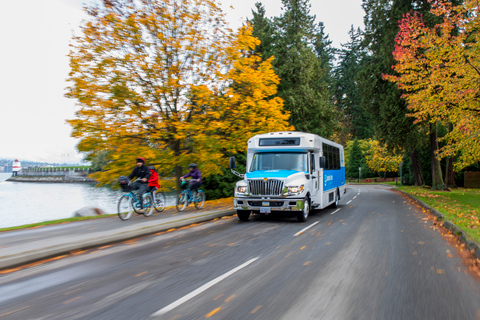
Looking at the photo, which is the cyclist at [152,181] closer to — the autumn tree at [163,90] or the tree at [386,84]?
the autumn tree at [163,90]

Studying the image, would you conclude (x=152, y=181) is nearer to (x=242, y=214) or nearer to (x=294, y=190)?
(x=242, y=214)

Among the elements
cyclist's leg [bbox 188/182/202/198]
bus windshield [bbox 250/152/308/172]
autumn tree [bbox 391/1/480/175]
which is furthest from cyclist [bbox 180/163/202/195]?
autumn tree [bbox 391/1/480/175]

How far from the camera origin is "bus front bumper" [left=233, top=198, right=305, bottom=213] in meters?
11.8

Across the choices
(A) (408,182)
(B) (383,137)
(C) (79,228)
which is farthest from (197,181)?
(A) (408,182)

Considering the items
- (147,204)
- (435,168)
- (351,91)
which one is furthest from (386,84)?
(351,91)

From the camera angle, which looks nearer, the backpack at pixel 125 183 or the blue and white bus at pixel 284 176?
the backpack at pixel 125 183

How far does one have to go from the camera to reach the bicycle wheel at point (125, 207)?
1186 cm

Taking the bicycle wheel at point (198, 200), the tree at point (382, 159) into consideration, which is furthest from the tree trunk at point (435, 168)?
the tree at point (382, 159)

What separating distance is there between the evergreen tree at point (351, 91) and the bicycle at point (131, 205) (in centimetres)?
6840

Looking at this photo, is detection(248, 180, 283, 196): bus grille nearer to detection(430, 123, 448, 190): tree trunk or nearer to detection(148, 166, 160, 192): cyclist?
detection(148, 166, 160, 192): cyclist

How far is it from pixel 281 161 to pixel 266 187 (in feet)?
5.08

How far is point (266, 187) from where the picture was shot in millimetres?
12117

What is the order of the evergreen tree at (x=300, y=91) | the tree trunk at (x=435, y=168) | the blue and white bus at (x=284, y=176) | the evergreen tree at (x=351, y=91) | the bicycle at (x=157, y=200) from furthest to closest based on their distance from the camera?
the evergreen tree at (x=351, y=91) < the evergreen tree at (x=300, y=91) < the tree trunk at (x=435, y=168) < the bicycle at (x=157, y=200) < the blue and white bus at (x=284, y=176)

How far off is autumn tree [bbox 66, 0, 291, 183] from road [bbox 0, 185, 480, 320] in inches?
275
